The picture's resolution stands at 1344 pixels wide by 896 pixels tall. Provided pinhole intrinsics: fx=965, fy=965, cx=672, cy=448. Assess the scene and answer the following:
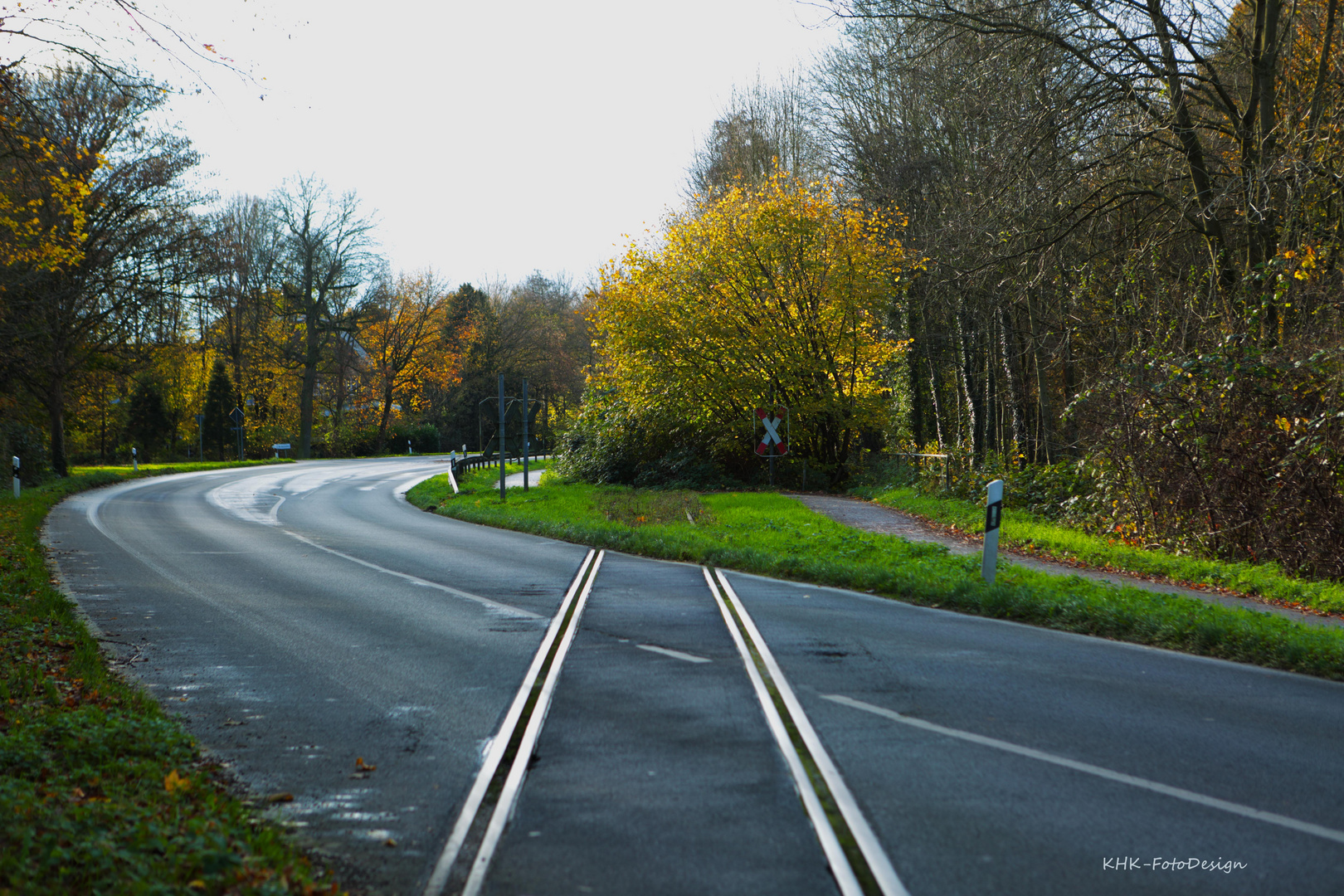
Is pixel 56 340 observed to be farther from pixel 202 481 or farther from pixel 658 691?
pixel 658 691

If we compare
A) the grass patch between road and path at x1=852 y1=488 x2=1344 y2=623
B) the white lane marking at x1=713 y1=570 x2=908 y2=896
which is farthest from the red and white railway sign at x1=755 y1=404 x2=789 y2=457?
the white lane marking at x1=713 y1=570 x2=908 y2=896

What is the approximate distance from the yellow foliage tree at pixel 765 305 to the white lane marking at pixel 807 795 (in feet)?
61.9

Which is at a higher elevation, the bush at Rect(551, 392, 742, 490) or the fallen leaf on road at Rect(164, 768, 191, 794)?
the bush at Rect(551, 392, 742, 490)

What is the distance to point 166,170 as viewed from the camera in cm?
2953

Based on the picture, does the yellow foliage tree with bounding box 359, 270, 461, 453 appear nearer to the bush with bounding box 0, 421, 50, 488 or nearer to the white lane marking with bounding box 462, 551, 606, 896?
the bush with bounding box 0, 421, 50, 488

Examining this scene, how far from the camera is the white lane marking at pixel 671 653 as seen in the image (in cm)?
734

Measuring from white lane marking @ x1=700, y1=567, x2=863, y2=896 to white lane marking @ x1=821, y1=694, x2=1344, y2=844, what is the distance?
Answer: 1.67 ft

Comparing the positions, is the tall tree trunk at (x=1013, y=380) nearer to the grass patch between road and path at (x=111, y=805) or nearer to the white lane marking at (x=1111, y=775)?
the white lane marking at (x=1111, y=775)

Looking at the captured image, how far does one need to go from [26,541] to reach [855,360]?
1925cm

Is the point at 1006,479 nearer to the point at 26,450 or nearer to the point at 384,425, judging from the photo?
the point at 26,450

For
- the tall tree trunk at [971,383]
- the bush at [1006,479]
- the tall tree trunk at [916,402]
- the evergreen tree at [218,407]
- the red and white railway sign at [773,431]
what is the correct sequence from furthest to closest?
the evergreen tree at [218,407]
the tall tree trunk at [916,402]
the red and white railway sign at [773,431]
the tall tree trunk at [971,383]
the bush at [1006,479]

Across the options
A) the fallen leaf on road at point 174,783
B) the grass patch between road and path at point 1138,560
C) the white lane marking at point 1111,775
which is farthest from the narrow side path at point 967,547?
the fallen leaf on road at point 174,783

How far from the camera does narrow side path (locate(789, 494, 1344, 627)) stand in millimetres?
9688

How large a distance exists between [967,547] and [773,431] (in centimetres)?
934
